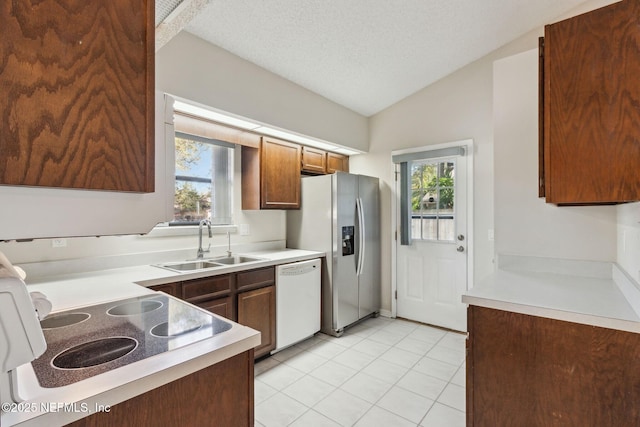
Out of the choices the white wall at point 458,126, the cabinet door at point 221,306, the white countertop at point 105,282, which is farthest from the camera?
the white wall at point 458,126

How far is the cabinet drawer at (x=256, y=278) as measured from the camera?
2487 millimetres

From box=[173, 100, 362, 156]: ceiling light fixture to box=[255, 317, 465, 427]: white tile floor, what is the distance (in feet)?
7.00

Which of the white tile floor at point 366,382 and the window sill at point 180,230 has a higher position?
the window sill at point 180,230

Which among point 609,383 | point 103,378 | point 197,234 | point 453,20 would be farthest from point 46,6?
point 453,20

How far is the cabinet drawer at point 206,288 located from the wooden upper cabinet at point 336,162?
203cm

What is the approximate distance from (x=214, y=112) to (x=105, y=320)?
1813 millimetres

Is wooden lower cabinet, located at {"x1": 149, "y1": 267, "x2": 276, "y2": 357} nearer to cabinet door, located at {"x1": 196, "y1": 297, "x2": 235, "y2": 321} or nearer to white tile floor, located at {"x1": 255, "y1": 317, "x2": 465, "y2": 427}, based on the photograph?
cabinet door, located at {"x1": 196, "y1": 297, "x2": 235, "y2": 321}

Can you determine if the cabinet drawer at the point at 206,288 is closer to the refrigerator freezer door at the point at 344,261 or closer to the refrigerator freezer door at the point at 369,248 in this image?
the refrigerator freezer door at the point at 344,261

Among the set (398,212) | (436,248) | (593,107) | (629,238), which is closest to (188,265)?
(398,212)

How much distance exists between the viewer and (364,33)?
2.51 m

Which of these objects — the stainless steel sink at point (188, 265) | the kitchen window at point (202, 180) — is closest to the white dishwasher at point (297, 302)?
the stainless steel sink at point (188, 265)

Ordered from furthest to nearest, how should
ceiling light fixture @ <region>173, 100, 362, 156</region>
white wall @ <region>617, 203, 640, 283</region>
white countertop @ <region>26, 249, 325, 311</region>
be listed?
1. ceiling light fixture @ <region>173, 100, 362, 156</region>
2. white countertop @ <region>26, 249, 325, 311</region>
3. white wall @ <region>617, 203, 640, 283</region>

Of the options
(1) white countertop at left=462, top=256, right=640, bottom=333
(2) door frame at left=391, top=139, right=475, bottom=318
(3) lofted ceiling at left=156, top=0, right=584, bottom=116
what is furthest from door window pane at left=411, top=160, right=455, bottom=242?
(1) white countertop at left=462, top=256, right=640, bottom=333

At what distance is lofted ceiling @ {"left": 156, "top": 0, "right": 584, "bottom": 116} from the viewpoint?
87.5 inches
